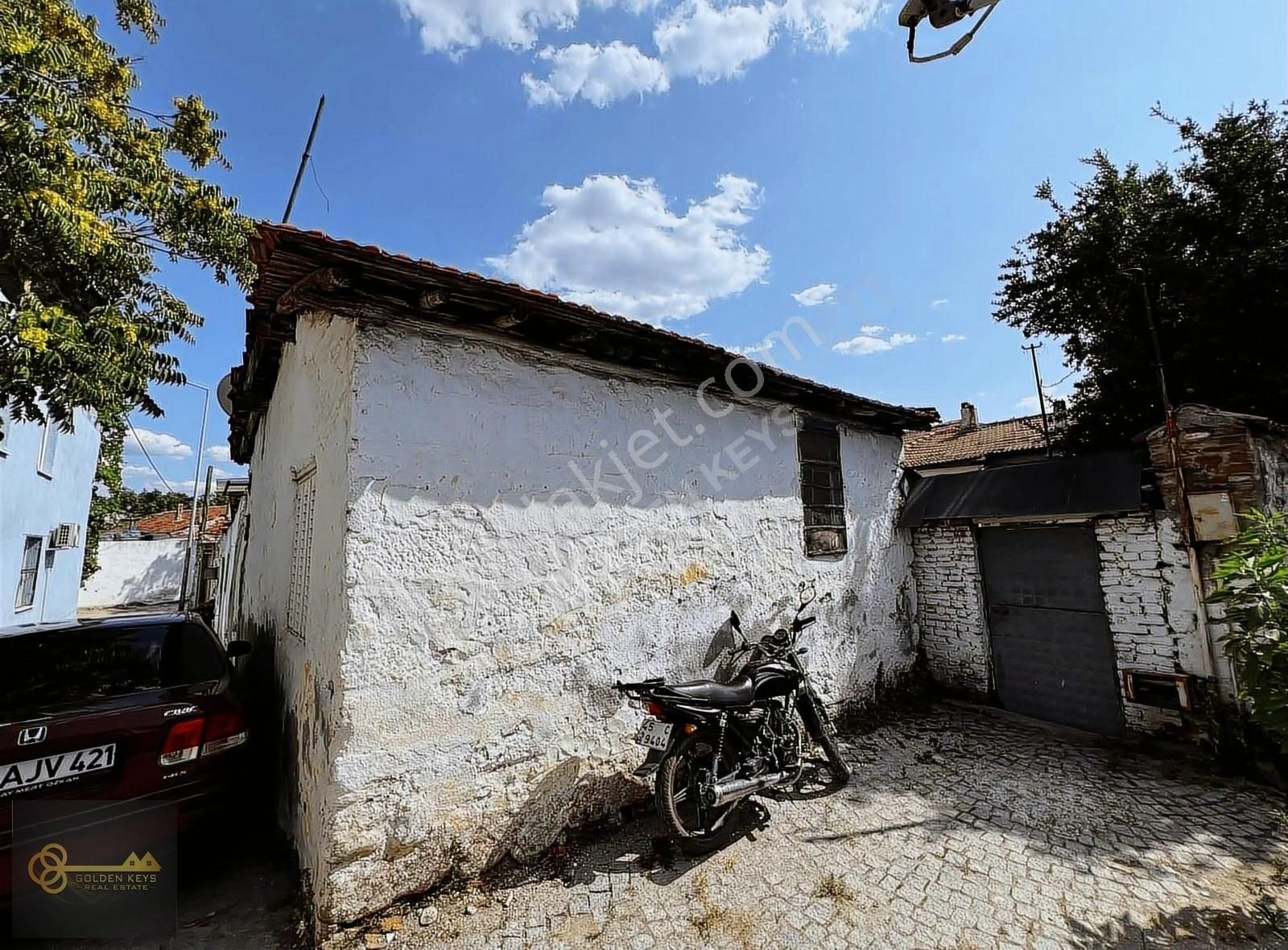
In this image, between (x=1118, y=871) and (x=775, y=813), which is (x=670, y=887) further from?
(x=1118, y=871)

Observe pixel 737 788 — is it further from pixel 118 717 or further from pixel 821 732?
pixel 118 717

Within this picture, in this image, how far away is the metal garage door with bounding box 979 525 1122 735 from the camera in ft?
17.5

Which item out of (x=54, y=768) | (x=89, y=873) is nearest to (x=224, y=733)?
(x=54, y=768)

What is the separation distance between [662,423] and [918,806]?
11.6ft

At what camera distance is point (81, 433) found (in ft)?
38.0

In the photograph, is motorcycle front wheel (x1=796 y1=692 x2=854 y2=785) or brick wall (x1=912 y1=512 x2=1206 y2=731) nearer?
motorcycle front wheel (x1=796 y1=692 x2=854 y2=785)

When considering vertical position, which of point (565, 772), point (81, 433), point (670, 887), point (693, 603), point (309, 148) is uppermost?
point (309, 148)

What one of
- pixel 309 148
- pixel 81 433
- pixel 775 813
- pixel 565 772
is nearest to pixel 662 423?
pixel 565 772

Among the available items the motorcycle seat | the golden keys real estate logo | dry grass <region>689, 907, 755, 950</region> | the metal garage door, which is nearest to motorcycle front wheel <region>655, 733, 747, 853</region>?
the motorcycle seat

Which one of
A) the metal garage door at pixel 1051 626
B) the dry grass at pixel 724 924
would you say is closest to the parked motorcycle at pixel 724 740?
the dry grass at pixel 724 924

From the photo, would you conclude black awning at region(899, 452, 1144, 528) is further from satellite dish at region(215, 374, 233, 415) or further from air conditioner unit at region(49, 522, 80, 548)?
air conditioner unit at region(49, 522, 80, 548)

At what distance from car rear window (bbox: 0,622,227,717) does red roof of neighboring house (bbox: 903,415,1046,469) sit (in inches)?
485

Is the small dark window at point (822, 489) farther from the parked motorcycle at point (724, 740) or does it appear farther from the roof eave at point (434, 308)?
the parked motorcycle at point (724, 740)

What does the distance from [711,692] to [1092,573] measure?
447 centimetres
